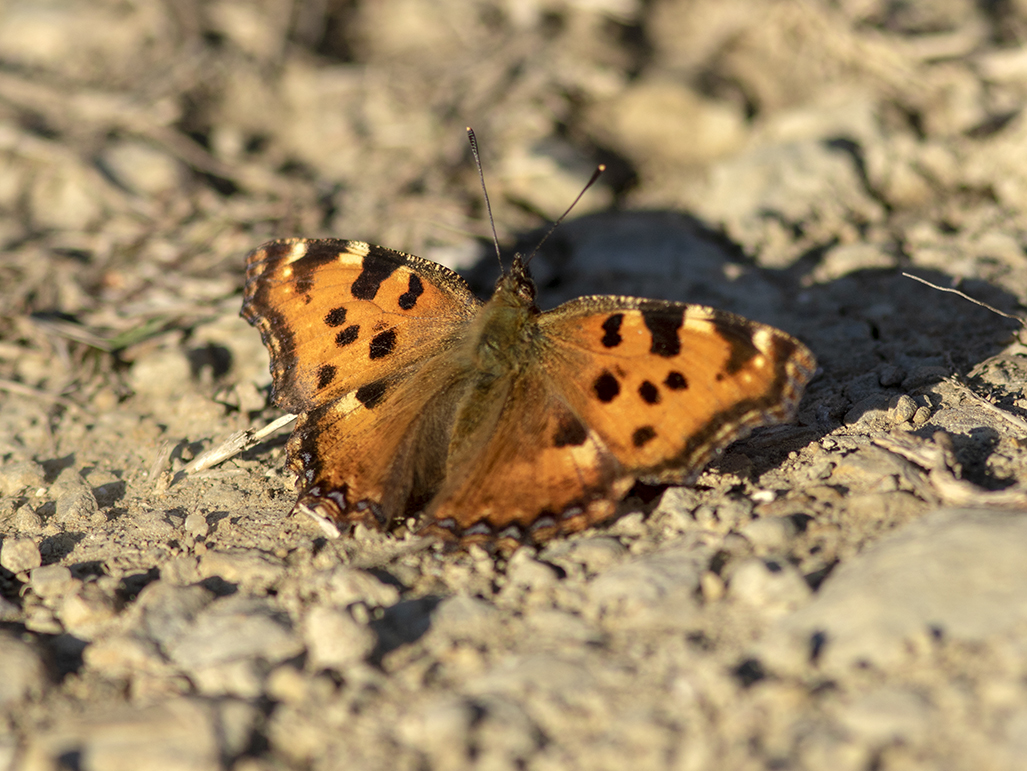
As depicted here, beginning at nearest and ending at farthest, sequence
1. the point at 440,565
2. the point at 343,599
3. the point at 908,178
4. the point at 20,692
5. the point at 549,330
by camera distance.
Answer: the point at 20,692
the point at 343,599
the point at 440,565
the point at 549,330
the point at 908,178

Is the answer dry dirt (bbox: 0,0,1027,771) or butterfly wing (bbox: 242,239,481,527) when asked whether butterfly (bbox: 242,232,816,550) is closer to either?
butterfly wing (bbox: 242,239,481,527)

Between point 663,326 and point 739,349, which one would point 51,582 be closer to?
point 663,326

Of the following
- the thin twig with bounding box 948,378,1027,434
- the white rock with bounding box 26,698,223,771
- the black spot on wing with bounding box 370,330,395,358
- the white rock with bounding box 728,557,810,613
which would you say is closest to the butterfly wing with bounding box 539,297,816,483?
the white rock with bounding box 728,557,810,613

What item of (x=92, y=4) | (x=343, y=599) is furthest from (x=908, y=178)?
(x=92, y=4)

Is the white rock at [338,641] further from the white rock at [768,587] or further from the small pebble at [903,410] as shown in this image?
the small pebble at [903,410]

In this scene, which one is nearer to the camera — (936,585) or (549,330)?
(936,585)

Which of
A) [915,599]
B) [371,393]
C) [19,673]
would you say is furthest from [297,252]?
[915,599]

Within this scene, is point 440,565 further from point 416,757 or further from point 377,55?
point 377,55
